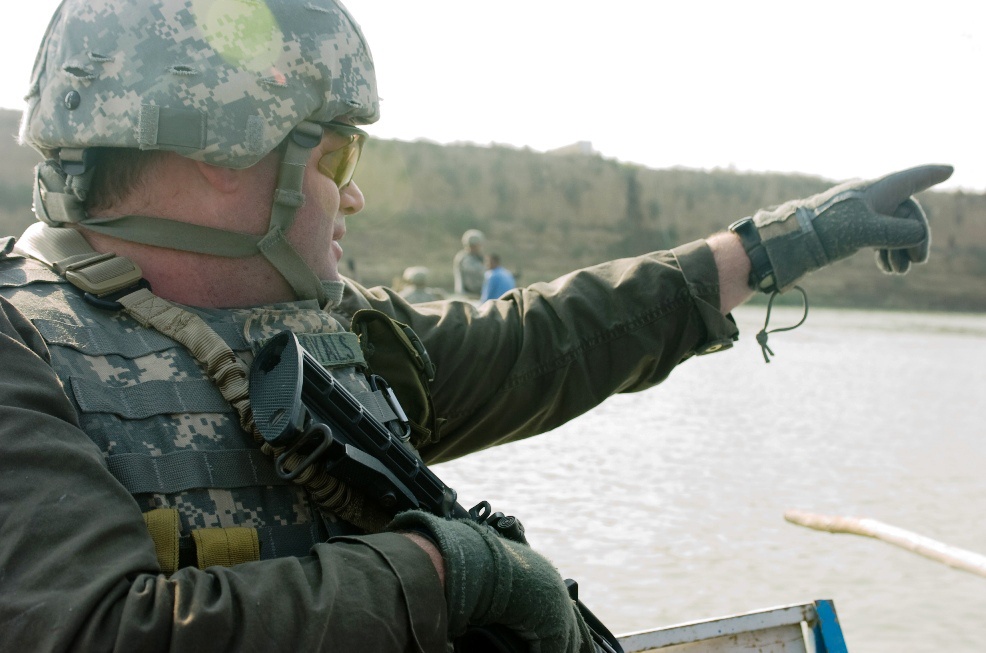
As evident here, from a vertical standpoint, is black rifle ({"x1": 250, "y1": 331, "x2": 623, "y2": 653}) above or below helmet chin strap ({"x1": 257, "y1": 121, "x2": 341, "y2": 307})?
below

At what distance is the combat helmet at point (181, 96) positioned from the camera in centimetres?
176

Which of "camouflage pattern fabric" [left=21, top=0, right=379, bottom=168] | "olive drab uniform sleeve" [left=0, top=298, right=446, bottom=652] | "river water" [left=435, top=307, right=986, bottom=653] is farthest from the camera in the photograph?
"river water" [left=435, top=307, right=986, bottom=653]

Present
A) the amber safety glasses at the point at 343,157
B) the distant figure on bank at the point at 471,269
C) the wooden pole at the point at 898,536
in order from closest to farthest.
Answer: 1. the amber safety glasses at the point at 343,157
2. the wooden pole at the point at 898,536
3. the distant figure on bank at the point at 471,269

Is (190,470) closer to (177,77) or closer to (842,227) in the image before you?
(177,77)

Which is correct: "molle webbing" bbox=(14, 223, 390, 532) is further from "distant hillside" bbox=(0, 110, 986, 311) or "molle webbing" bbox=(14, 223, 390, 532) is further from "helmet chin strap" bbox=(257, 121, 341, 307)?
→ "distant hillside" bbox=(0, 110, 986, 311)

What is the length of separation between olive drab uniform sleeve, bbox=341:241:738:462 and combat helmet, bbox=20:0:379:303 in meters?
0.54

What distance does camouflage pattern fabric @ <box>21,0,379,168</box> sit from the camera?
5.77ft

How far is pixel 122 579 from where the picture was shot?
1251mm

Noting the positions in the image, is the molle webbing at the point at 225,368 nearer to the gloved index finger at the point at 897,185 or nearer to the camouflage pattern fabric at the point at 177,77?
the camouflage pattern fabric at the point at 177,77

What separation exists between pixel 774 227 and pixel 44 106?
1.66 m

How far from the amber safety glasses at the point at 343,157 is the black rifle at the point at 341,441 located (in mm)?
522

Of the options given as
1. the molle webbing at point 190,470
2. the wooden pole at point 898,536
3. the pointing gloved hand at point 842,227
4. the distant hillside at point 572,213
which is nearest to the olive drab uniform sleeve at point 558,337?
the pointing gloved hand at point 842,227

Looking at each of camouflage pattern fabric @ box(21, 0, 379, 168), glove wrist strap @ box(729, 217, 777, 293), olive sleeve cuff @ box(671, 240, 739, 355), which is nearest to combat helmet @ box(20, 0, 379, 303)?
camouflage pattern fabric @ box(21, 0, 379, 168)

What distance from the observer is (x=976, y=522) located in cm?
581
